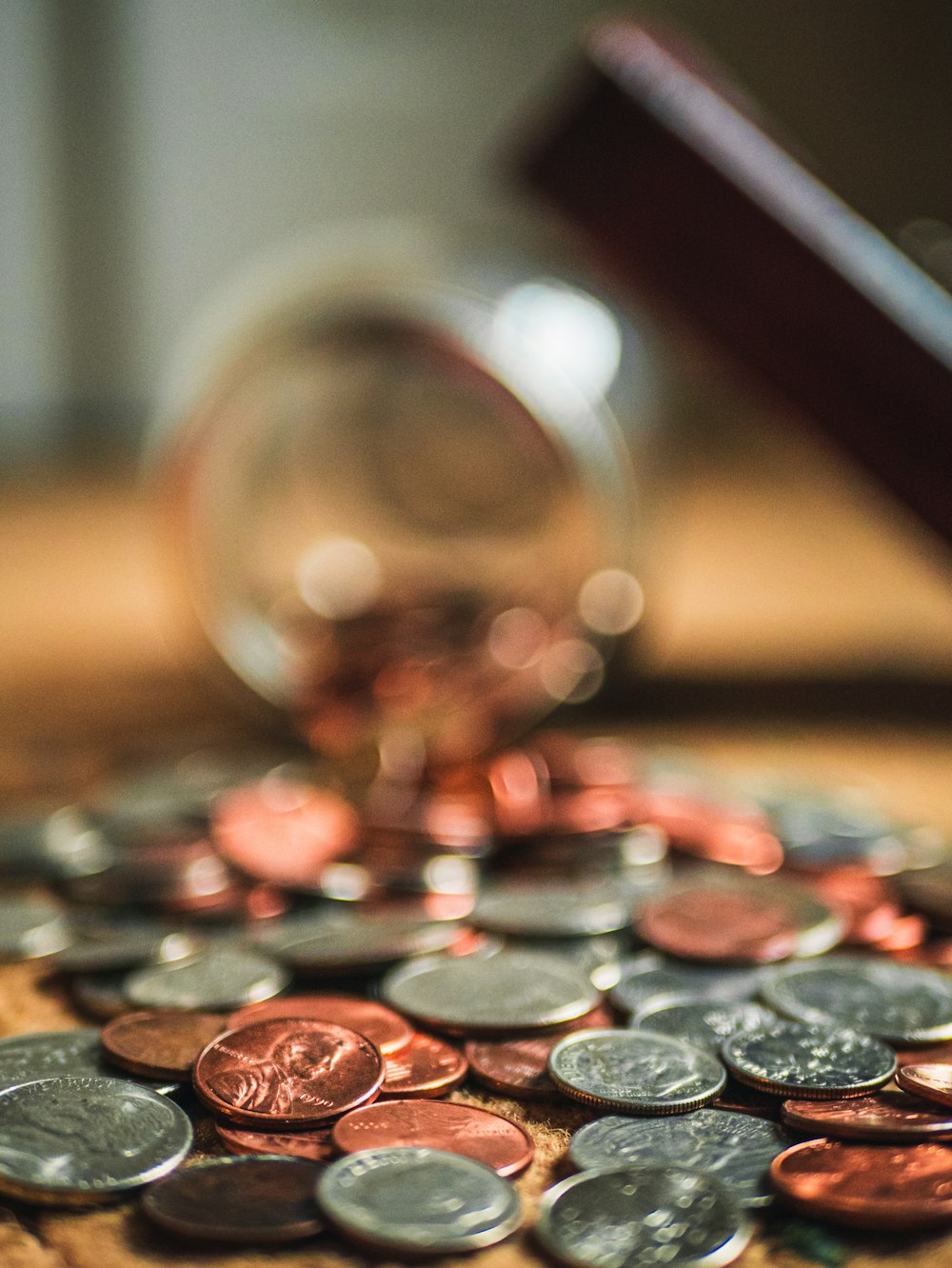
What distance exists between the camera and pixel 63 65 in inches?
171

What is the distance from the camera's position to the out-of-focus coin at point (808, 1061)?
0.62 metres

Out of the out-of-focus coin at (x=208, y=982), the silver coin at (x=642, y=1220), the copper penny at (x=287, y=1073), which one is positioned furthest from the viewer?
the out-of-focus coin at (x=208, y=982)

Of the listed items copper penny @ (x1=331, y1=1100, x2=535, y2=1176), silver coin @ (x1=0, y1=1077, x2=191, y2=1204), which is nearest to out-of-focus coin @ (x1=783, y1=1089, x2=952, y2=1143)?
copper penny @ (x1=331, y1=1100, x2=535, y2=1176)

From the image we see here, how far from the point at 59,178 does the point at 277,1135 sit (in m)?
4.41

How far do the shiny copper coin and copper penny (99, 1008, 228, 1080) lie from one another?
1.12ft

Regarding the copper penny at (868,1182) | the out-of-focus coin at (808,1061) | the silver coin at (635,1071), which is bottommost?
the copper penny at (868,1182)

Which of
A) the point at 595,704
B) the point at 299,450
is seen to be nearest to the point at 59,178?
the point at 299,450

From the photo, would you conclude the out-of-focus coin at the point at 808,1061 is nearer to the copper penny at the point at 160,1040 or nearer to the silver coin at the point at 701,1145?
the silver coin at the point at 701,1145

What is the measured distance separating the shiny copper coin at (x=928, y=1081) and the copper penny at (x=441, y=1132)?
183mm

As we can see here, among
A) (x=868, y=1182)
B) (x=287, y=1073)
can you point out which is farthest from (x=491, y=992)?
(x=868, y=1182)

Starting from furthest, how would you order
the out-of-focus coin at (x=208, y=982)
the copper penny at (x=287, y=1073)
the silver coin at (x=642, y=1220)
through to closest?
the out-of-focus coin at (x=208, y=982)
the copper penny at (x=287, y=1073)
the silver coin at (x=642, y=1220)

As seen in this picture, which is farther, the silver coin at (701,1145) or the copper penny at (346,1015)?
the copper penny at (346,1015)

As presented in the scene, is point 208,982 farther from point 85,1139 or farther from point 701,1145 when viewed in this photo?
point 701,1145

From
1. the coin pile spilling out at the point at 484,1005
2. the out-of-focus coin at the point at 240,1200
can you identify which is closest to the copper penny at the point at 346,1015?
the coin pile spilling out at the point at 484,1005
